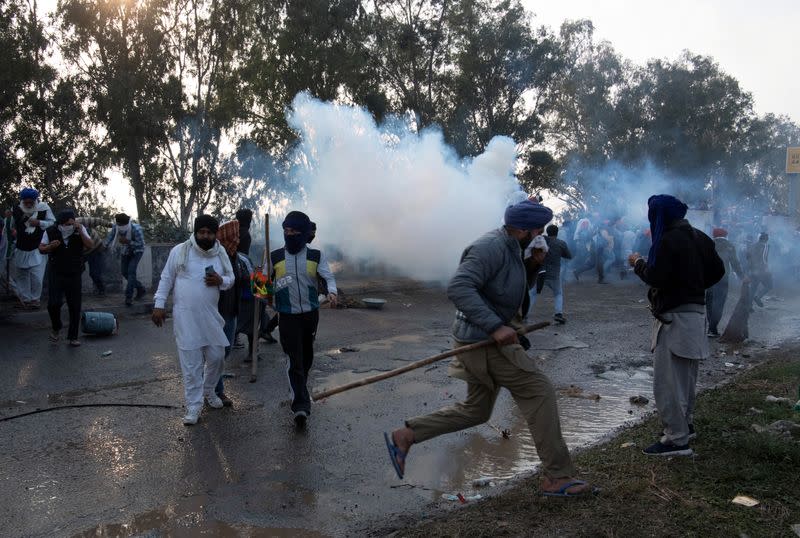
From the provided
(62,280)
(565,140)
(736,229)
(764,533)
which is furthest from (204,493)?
(565,140)

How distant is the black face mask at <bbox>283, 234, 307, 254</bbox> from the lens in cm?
623

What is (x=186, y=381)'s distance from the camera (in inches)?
244

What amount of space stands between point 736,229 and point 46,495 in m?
28.6

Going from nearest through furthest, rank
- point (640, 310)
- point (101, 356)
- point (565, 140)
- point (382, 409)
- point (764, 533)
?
1. point (764, 533)
2. point (382, 409)
3. point (101, 356)
4. point (640, 310)
5. point (565, 140)

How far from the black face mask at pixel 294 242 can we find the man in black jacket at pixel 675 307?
111 inches

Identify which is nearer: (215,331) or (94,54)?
(215,331)

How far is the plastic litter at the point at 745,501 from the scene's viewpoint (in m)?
4.22

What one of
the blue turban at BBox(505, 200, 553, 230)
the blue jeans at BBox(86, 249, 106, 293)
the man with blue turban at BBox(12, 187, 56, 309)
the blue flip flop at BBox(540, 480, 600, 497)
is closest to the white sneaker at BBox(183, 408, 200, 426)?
the blue flip flop at BBox(540, 480, 600, 497)

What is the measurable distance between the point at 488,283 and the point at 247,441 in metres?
2.56

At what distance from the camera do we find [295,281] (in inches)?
244

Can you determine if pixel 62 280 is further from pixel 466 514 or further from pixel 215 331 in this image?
pixel 466 514

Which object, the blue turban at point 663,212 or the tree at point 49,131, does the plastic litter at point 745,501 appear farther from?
the tree at point 49,131

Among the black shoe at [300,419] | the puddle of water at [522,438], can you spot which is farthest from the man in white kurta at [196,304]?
the puddle of water at [522,438]

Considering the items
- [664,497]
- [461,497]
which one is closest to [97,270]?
[461,497]
